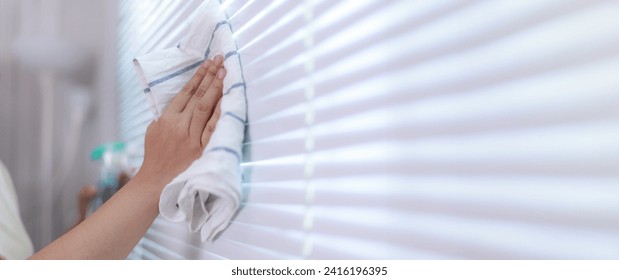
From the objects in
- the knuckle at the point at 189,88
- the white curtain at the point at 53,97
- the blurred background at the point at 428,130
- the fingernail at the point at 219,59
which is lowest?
the blurred background at the point at 428,130

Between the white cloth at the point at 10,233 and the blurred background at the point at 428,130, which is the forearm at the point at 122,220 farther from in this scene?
the white cloth at the point at 10,233

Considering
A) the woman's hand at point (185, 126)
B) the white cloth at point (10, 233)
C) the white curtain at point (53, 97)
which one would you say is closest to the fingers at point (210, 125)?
the woman's hand at point (185, 126)

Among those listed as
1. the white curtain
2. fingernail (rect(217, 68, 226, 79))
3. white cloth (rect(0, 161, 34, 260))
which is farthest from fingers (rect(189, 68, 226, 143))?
the white curtain

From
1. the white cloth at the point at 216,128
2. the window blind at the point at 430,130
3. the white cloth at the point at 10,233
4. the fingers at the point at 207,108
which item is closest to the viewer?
the window blind at the point at 430,130

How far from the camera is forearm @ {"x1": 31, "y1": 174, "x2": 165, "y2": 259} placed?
702 millimetres

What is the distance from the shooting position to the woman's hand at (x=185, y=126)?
0.66 m

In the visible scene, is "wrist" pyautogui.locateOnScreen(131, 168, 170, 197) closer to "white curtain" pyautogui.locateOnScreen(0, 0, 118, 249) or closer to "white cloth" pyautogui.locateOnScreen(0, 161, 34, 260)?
"white cloth" pyautogui.locateOnScreen(0, 161, 34, 260)

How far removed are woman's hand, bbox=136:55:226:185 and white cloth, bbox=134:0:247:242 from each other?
0.02 m

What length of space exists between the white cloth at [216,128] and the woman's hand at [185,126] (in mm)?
19

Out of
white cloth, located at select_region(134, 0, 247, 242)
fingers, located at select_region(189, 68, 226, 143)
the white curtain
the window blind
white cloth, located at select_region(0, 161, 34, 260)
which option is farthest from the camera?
the white curtain

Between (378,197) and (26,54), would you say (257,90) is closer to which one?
(378,197)

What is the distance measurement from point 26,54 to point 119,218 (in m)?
0.82

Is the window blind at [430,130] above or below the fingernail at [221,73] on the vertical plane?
below

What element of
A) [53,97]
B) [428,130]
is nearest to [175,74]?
[428,130]
